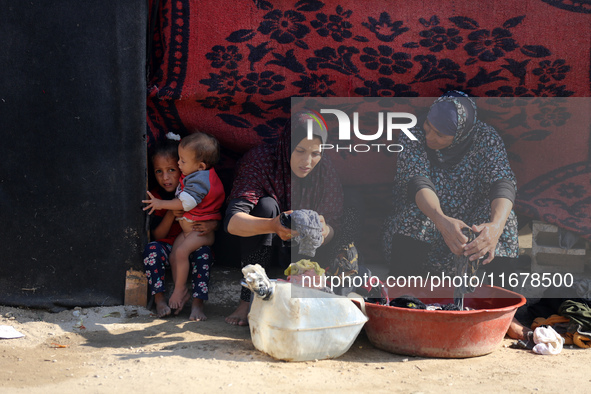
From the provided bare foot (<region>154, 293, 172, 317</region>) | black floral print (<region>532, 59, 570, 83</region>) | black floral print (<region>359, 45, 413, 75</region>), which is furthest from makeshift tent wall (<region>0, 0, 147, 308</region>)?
black floral print (<region>532, 59, 570, 83</region>)

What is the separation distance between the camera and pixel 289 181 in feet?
11.0

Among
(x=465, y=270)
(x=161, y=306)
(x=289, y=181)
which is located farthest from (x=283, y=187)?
(x=465, y=270)

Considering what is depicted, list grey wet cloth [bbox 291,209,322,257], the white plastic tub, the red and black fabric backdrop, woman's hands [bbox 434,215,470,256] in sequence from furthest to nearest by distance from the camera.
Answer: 1. the red and black fabric backdrop
2. woman's hands [bbox 434,215,470,256]
3. grey wet cloth [bbox 291,209,322,257]
4. the white plastic tub

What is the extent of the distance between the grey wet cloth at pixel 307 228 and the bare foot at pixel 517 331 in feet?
3.73

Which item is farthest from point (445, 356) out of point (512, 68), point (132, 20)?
point (132, 20)

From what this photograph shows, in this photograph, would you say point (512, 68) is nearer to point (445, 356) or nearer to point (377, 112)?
point (377, 112)

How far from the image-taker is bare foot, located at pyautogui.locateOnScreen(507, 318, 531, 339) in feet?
10.2

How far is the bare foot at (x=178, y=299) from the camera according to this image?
11.1ft

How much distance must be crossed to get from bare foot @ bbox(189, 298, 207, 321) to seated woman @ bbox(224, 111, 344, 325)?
0.53 feet

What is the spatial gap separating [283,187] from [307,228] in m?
0.51

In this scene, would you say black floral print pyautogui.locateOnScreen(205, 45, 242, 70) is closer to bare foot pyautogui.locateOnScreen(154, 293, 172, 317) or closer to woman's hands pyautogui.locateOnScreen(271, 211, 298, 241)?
woman's hands pyautogui.locateOnScreen(271, 211, 298, 241)

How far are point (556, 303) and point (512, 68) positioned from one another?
53.8 inches

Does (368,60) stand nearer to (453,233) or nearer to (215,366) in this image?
(453,233)

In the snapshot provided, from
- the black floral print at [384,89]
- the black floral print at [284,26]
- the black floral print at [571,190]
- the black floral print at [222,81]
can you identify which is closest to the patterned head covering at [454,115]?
the black floral print at [384,89]
